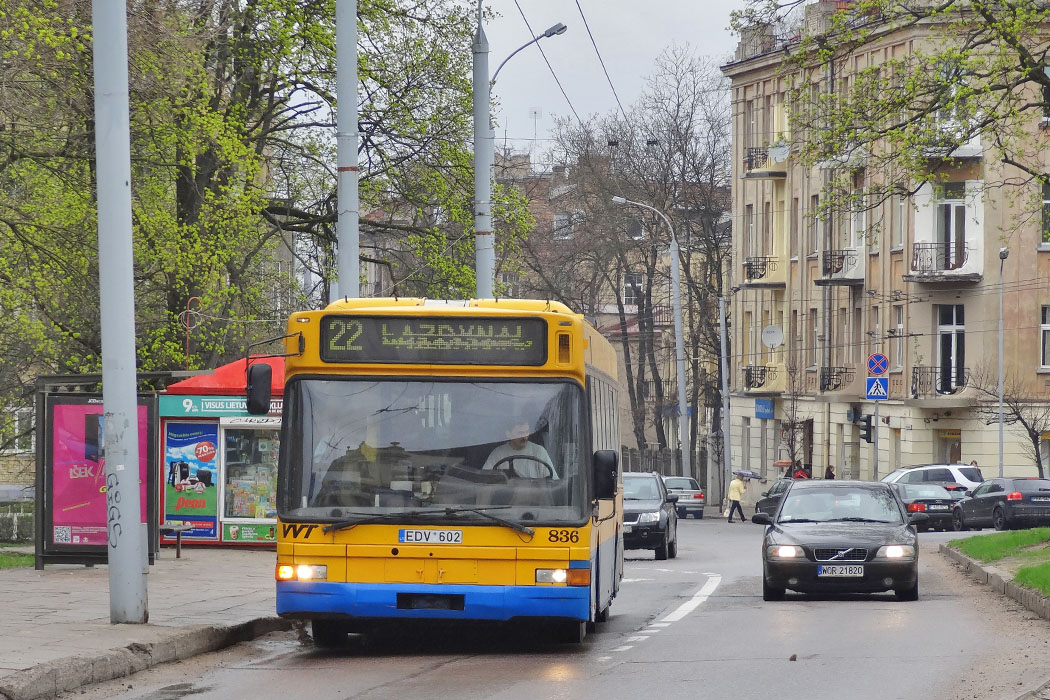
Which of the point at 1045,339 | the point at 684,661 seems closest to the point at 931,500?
the point at 1045,339

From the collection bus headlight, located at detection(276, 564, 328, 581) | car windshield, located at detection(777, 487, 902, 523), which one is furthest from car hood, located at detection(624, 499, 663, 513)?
Result: bus headlight, located at detection(276, 564, 328, 581)

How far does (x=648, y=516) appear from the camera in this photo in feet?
94.3

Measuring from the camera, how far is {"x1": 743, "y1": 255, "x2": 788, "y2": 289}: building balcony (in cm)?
6531

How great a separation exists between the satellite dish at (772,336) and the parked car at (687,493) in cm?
786

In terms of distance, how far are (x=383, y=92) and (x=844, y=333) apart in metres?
33.5

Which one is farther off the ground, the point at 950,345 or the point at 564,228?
the point at 564,228

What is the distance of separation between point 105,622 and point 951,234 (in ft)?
145

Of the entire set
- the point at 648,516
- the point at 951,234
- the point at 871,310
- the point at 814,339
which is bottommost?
the point at 648,516

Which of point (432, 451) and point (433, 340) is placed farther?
point (433, 340)

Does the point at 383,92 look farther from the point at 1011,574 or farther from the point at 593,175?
the point at 593,175

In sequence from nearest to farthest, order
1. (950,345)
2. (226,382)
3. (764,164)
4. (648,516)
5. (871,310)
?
(226,382)
(648,516)
(950,345)
(871,310)
(764,164)

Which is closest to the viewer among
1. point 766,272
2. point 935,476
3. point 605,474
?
point 605,474

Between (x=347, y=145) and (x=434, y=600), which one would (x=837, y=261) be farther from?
(x=434, y=600)

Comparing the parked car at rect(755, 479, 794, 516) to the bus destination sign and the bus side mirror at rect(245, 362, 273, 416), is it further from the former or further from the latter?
the bus side mirror at rect(245, 362, 273, 416)
